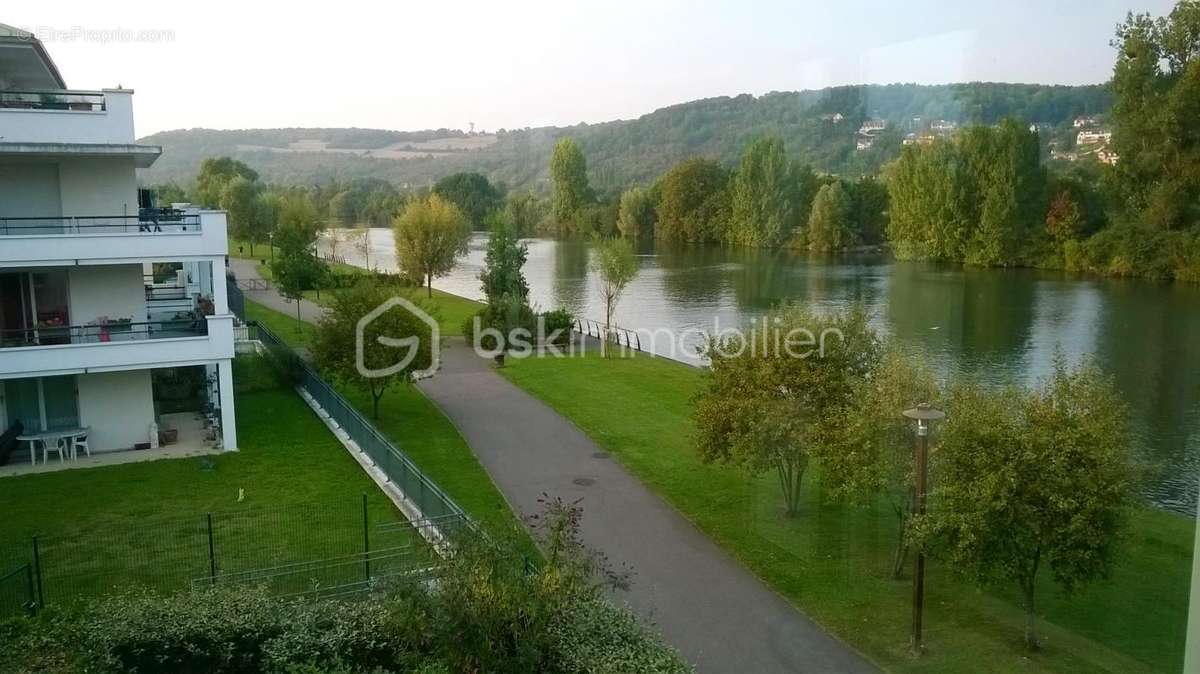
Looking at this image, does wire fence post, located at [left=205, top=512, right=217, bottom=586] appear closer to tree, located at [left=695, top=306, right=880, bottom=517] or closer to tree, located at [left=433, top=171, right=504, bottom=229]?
tree, located at [left=695, top=306, right=880, bottom=517]

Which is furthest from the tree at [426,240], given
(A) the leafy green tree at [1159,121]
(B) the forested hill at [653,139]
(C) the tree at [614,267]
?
(A) the leafy green tree at [1159,121]

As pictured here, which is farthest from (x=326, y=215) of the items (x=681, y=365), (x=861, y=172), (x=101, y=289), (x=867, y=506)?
(x=867, y=506)

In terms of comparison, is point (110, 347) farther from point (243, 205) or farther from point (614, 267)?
point (243, 205)

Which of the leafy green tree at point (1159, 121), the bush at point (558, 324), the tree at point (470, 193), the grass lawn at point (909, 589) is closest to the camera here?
the grass lawn at point (909, 589)

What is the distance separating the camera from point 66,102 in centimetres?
984

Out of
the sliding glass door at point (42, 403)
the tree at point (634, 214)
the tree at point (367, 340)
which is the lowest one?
the sliding glass door at point (42, 403)

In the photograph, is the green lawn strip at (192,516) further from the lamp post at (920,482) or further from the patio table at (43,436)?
the lamp post at (920,482)

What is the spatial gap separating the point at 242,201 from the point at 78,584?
33.5 metres

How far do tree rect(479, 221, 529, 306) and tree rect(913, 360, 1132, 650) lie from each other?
14.2 m

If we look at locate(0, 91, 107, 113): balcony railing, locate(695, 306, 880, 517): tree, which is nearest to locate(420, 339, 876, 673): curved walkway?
locate(695, 306, 880, 517): tree

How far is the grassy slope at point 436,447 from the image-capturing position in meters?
8.66

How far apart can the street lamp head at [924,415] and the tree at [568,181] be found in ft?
50.1

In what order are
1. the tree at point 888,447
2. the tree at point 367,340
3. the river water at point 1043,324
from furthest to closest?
1. the tree at point 367,340
2. the tree at point 888,447
3. the river water at point 1043,324

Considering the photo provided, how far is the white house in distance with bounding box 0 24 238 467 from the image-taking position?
959 cm
